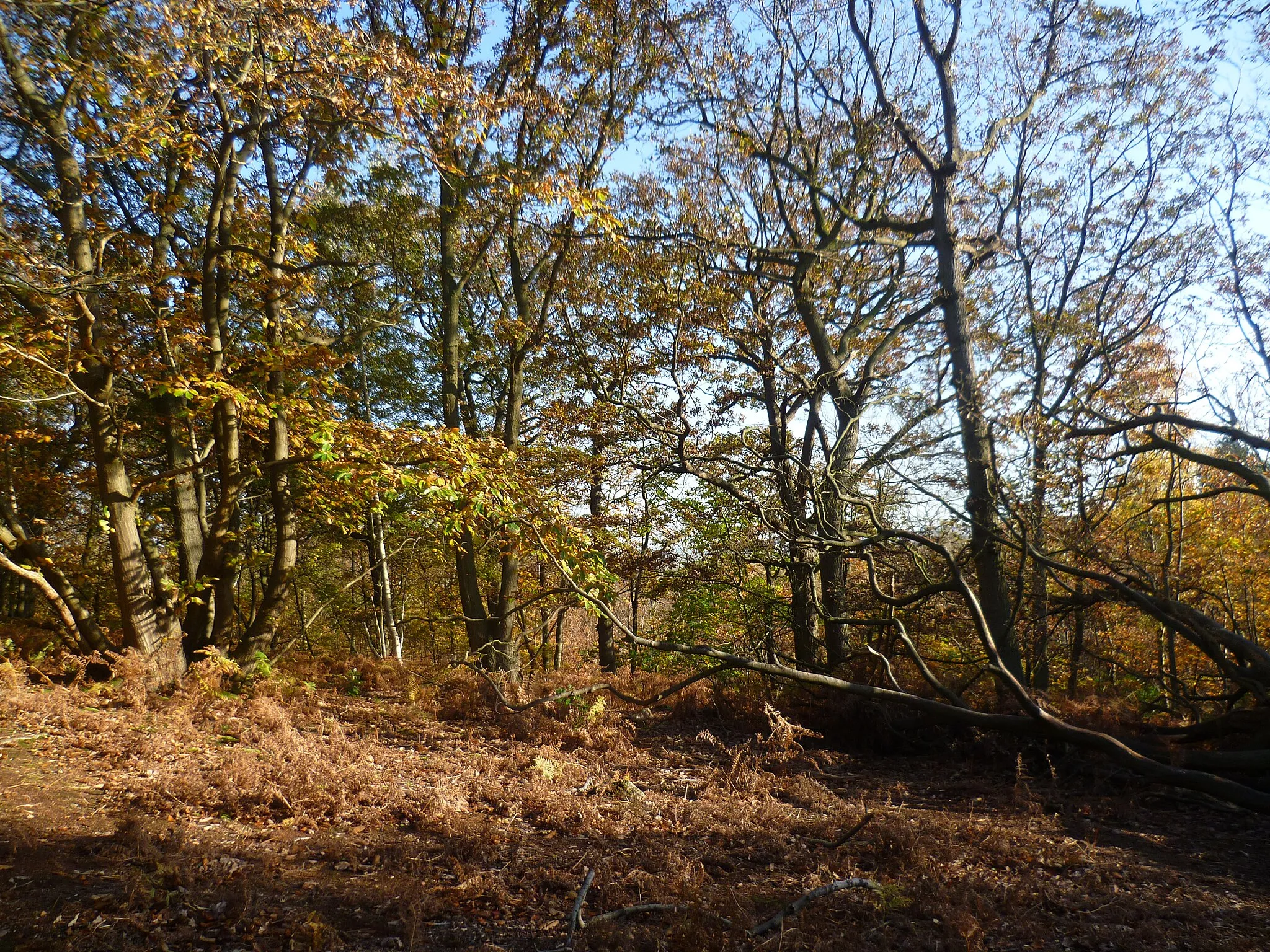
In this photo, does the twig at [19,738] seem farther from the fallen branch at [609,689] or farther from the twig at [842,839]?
the twig at [842,839]

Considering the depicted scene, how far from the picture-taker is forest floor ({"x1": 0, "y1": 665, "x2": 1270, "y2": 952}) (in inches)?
141

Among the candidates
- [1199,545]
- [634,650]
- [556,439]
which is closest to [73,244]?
[556,439]

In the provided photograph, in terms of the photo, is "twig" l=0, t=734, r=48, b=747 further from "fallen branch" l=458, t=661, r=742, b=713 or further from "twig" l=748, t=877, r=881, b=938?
"twig" l=748, t=877, r=881, b=938

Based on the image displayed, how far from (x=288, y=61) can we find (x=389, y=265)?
719 centimetres

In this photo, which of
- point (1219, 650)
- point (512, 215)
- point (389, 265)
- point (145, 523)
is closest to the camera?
point (1219, 650)

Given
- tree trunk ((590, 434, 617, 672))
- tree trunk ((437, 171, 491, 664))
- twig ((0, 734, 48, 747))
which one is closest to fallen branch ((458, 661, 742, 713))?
tree trunk ((590, 434, 617, 672))

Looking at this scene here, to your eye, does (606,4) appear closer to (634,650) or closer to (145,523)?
(145,523)

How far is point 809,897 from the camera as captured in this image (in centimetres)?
394

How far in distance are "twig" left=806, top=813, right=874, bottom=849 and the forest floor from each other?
70mm

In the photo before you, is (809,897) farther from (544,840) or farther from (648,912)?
(544,840)

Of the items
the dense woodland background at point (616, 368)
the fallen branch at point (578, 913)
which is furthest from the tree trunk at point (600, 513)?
the fallen branch at point (578, 913)

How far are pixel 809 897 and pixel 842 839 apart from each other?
4.54ft

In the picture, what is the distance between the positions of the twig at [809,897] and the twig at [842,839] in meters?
0.75

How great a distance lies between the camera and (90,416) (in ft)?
25.8
